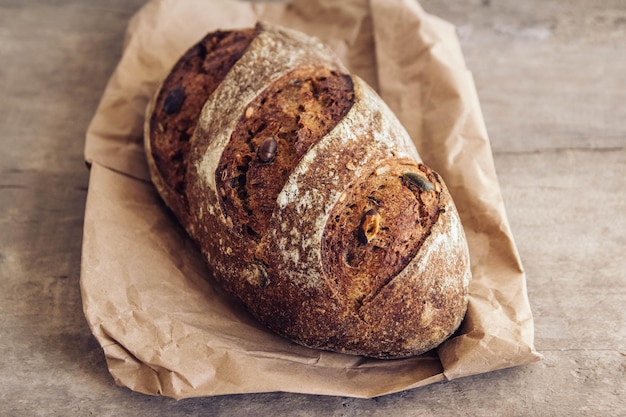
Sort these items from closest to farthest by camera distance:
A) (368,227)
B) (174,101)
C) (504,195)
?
(368,227)
(174,101)
(504,195)

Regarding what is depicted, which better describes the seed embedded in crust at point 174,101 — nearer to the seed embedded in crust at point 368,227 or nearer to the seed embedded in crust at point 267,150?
the seed embedded in crust at point 267,150

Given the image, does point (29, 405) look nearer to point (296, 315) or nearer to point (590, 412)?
point (296, 315)

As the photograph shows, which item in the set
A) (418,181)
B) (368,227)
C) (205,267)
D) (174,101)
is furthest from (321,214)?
(174,101)

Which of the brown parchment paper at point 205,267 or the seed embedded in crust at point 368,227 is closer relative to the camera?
the seed embedded in crust at point 368,227

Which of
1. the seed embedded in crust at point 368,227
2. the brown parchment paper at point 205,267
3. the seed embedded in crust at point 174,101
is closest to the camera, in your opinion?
the seed embedded in crust at point 368,227

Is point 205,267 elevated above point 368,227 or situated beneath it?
situated beneath

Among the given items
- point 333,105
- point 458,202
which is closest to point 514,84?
point 458,202

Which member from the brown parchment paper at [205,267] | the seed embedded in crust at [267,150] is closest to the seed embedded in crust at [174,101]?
the brown parchment paper at [205,267]

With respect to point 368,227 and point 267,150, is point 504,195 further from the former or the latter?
point 267,150
